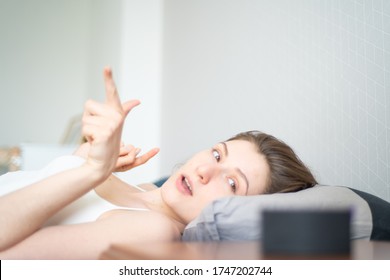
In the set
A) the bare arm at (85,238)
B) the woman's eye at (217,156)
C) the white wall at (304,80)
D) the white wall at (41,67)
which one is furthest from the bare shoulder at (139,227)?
the white wall at (41,67)

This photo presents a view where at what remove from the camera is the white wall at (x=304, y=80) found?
3.80 ft

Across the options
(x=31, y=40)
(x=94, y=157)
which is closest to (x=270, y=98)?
(x=94, y=157)

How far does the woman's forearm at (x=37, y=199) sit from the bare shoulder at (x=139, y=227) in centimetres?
8

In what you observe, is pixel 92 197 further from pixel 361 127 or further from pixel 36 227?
pixel 361 127

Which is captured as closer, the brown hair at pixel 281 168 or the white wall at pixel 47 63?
the brown hair at pixel 281 168

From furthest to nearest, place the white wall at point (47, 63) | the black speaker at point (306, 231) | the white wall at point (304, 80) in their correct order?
the white wall at point (47, 63), the white wall at point (304, 80), the black speaker at point (306, 231)

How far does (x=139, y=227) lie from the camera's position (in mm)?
758

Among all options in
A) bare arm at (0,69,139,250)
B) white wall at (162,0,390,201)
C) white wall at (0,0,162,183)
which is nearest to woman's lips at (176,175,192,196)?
bare arm at (0,69,139,250)

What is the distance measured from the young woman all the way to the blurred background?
0.82 ft

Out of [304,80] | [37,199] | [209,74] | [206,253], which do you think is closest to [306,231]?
[206,253]

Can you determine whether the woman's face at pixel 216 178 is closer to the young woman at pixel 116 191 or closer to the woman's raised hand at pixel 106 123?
the young woman at pixel 116 191

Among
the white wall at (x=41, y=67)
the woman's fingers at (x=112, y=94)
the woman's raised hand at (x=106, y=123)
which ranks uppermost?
the woman's fingers at (x=112, y=94)

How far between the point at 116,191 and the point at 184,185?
14cm

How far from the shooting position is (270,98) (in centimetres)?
161
